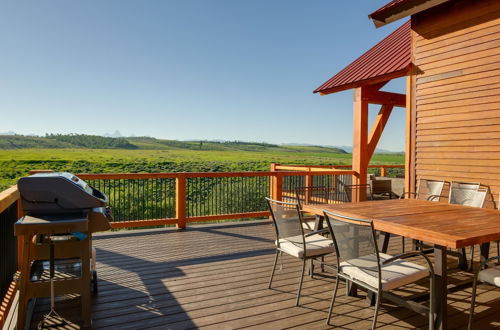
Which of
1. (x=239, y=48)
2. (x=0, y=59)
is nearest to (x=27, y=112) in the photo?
(x=0, y=59)

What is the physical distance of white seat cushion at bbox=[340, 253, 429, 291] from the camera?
82.0 inches

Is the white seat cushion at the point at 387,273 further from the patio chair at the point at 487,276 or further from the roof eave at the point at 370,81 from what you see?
the roof eave at the point at 370,81

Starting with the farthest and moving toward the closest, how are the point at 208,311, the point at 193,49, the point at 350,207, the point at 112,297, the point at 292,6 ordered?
the point at 193,49, the point at 292,6, the point at 350,207, the point at 112,297, the point at 208,311

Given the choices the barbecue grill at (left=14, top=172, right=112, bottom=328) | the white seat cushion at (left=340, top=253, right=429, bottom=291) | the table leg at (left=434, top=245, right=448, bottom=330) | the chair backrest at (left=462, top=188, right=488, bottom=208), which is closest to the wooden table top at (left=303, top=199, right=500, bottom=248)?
→ the table leg at (left=434, top=245, right=448, bottom=330)

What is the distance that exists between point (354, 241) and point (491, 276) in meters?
0.99

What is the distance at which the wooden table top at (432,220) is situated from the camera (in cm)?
207

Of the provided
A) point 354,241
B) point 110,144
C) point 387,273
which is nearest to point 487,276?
point 387,273

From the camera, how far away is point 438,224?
2402mm

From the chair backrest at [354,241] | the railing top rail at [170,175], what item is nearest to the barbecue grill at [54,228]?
the chair backrest at [354,241]

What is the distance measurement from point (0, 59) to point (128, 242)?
38.9m

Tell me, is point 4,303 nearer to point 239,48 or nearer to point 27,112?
point 239,48

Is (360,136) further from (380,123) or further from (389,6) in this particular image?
(389,6)

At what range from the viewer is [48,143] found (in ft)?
196

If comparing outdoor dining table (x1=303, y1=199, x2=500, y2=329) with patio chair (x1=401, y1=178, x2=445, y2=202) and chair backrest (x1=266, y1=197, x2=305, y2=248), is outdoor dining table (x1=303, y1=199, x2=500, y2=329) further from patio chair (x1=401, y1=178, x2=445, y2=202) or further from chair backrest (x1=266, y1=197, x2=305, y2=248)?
patio chair (x1=401, y1=178, x2=445, y2=202)
